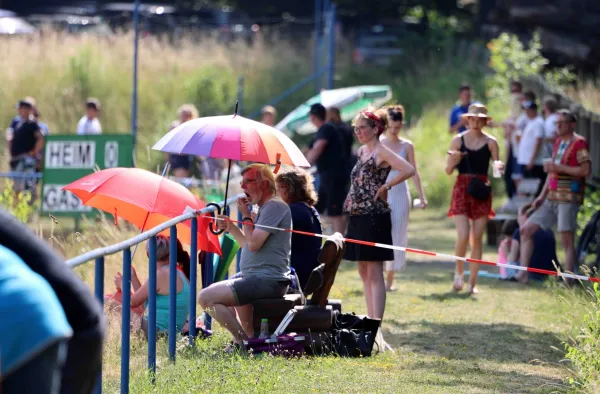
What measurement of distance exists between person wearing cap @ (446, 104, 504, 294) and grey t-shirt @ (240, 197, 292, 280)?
313cm

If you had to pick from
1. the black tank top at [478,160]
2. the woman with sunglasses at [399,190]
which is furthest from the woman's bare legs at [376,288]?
the black tank top at [478,160]

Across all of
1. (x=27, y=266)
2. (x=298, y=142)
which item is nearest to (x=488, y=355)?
(x=27, y=266)

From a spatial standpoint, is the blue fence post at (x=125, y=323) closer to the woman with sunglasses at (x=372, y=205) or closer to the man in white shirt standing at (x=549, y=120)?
the woman with sunglasses at (x=372, y=205)

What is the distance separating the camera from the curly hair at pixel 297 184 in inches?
314

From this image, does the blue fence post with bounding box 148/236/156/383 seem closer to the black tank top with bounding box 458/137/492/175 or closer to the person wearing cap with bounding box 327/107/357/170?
the black tank top with bounding box 458/137/492/175

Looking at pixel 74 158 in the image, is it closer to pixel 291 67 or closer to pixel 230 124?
pixel 230 124

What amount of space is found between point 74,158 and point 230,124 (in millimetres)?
7162

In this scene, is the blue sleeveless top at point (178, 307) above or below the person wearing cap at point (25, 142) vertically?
above

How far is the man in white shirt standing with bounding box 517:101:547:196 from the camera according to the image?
575 inches

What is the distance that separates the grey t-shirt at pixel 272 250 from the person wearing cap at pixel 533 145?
7.69 metres

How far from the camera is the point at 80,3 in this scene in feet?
139

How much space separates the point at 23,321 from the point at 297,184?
5335 millimetres

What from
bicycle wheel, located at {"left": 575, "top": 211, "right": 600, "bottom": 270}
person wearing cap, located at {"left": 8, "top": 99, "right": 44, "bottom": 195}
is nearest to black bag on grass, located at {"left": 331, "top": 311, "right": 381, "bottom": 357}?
bicycle wheel, located at {"left": 575, "top": 211, "right": 600, "bottom": 270}

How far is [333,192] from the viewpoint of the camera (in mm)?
12547
